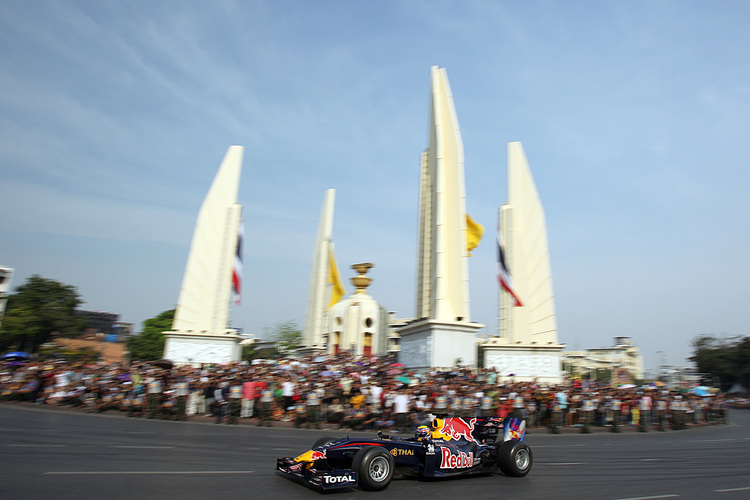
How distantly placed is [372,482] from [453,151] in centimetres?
2444

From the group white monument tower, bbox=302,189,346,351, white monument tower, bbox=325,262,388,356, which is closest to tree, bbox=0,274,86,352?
white monument tower, bbox=302,189,346,351

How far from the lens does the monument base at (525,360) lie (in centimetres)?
2977

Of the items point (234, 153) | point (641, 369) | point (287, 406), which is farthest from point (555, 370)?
point (641, 369)

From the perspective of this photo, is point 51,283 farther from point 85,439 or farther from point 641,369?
point 641,369

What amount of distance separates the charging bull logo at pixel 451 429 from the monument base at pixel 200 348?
24.3m

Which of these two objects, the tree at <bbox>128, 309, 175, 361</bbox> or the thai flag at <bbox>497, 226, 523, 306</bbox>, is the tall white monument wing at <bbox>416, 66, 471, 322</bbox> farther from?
the tree at <bbox>128, 309, 175, 361</bbox>

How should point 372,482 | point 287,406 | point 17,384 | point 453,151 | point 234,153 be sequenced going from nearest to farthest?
1. point 372,482
2. point 287,406
3. point 17,384
4. point 453,151
5. point 234,153

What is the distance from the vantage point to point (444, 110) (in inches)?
1214

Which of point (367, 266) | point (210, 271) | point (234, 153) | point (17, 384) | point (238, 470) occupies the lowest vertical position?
→ point (238, 470)

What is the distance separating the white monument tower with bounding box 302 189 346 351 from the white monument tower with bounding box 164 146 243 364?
13905 millimetres

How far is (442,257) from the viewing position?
27688 mm

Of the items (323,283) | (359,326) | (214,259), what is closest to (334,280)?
(323,283)

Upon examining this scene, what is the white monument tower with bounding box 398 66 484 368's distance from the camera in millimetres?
25281

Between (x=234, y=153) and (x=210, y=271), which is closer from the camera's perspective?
(x=210, y=271)
